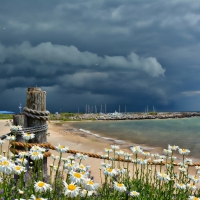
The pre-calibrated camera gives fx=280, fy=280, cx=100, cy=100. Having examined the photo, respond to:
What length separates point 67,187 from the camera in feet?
7.03

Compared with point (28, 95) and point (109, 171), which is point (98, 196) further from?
point (28, 95)

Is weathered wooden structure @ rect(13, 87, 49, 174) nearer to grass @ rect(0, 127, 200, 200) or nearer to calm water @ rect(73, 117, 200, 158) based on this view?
grass @ rect(0, 127, 200, 200)

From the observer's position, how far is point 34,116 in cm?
507

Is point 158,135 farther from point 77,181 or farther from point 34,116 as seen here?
point 77,181

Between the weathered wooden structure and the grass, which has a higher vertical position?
the weathered wooden structure

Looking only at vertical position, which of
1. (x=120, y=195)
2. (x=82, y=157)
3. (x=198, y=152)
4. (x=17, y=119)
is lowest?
(x=198, y=152)

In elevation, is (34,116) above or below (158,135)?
above

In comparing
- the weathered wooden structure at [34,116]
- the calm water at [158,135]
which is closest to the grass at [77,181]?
the weathered wooden structure at [34,116]

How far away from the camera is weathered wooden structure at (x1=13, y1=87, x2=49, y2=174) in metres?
5.07

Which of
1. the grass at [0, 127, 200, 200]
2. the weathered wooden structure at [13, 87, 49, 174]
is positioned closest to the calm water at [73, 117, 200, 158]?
the grass at [0, 127, 200, 200]

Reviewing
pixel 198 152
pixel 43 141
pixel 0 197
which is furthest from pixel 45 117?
pixel 198 152

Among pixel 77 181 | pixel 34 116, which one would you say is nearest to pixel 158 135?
pixel 34 116

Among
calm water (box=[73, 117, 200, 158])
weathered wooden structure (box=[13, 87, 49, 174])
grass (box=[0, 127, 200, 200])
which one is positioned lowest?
calm water (box=[73, 117, 200, 158])

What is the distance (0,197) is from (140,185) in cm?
261
